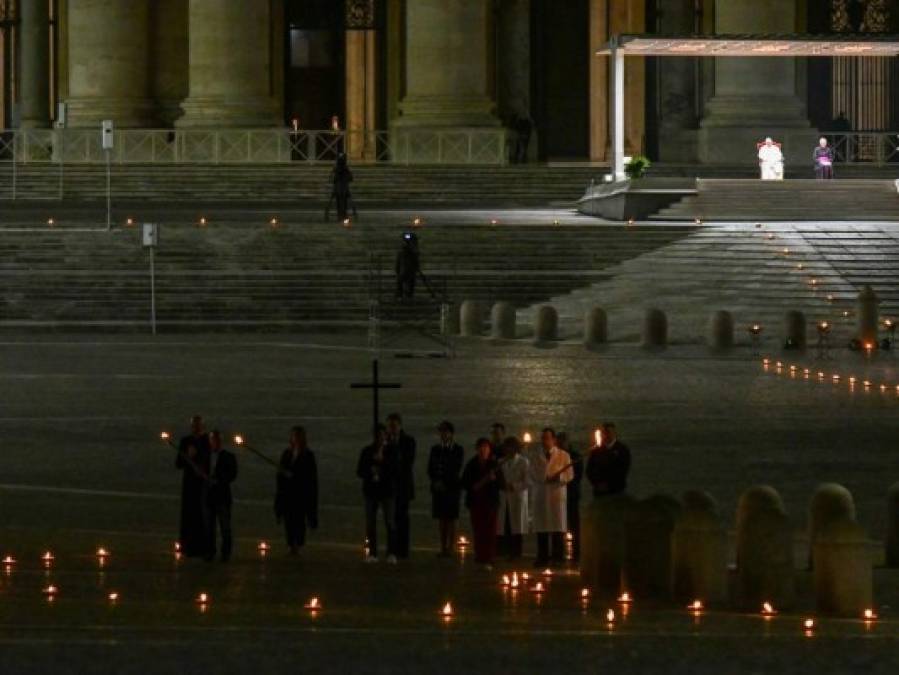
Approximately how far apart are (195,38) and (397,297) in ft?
75.8

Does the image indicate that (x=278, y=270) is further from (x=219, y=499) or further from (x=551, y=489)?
(x=551, y=489)

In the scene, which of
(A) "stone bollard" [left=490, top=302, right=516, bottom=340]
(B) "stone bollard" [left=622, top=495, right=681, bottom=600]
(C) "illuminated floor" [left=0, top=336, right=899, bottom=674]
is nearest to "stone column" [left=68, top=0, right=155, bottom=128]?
(C) "illuminated floor" [left=0, top=336, right=899, bottom=674]

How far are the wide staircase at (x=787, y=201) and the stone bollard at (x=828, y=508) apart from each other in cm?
3273

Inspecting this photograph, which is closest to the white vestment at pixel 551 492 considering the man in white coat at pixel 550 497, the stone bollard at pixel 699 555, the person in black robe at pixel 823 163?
the man in white coat at pixel 550 497

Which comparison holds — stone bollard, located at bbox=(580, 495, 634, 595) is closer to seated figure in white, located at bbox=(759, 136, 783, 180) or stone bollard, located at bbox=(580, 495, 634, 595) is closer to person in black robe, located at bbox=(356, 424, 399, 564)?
person in black robe, located at bbox=(356, 424, 399, 564)

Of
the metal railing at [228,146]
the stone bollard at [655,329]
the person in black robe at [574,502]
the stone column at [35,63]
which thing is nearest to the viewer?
the person in black robe at [574,502]

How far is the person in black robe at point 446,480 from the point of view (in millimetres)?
21875

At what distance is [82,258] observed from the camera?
48.5 m

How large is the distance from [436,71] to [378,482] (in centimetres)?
4540

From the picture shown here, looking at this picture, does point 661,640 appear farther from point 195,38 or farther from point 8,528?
point 195,38

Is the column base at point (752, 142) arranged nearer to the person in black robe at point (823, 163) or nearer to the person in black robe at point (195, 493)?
the person in black robe at point (823, 163)

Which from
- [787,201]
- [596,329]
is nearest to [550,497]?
[596,329]

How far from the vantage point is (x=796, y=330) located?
1666 inches

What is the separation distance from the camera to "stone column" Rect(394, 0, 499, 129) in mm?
66438
